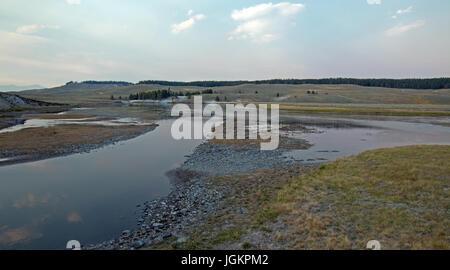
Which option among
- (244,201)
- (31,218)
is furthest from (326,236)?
(31,218)

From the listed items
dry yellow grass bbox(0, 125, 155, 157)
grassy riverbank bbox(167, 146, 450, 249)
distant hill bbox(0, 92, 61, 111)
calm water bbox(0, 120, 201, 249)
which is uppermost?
distant hill bbox(0, 92, 61, 111)

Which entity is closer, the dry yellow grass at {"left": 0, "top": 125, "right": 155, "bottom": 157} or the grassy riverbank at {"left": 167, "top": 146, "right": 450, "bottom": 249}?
the grassy riverbank at {"left": 167, "top": 146, "right": 450, "bottom": 249}

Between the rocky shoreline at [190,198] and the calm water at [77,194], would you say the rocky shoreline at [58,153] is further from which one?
the rocky shoreline at [190,198]

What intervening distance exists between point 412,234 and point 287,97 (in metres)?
126

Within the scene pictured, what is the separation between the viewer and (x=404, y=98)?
106 meters

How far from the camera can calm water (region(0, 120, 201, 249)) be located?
28.5 feet

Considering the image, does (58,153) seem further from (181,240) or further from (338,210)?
(338,210)

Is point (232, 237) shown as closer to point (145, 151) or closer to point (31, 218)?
point (31, 218)

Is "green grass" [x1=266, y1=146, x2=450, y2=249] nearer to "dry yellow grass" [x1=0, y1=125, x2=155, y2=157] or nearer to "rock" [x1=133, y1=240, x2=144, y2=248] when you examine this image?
"rock" [x1=133, y1=240, x2=144, y2=248]

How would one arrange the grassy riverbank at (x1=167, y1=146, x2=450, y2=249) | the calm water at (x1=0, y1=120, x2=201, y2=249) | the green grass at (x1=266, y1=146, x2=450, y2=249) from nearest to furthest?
the green grass at (x1=266, y1=146, x2=450, y2=249), the grassy riverbank at (x1=167, y1=146, x2=450, y2=249), the calm water at (x1=0, y1=120, x2=201, y2=249)

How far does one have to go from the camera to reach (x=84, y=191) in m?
12.7

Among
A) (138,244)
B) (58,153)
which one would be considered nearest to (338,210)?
(138,244)

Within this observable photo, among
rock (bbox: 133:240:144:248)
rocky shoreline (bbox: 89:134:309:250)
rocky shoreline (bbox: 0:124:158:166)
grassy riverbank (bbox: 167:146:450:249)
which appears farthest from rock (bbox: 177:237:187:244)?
rocky shoreline (bbox: 0:124:158:166)

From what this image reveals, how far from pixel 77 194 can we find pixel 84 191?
42 cm
